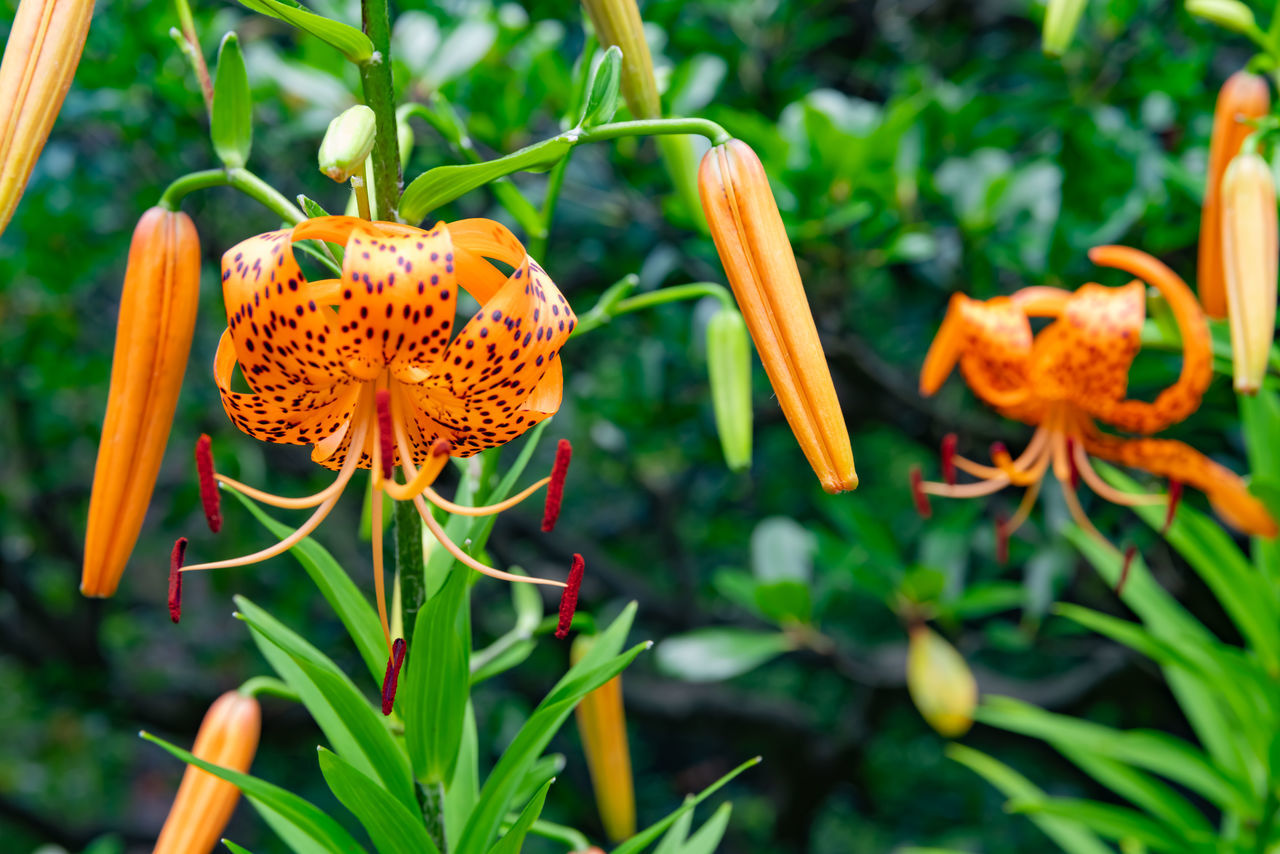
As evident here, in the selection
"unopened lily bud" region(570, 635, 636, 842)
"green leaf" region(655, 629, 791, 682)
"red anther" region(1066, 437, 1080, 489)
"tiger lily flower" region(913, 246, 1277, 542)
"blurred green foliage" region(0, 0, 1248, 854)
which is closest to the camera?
"unopened lily bud" region(570, 635, 636, 842)

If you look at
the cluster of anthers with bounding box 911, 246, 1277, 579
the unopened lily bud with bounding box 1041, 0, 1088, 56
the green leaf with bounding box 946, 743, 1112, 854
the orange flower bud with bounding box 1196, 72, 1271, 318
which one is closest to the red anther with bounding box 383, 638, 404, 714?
the cluster of anthers with bounding box 911, 246, 1277, 579

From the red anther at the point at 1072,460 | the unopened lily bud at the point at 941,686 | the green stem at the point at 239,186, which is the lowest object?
the unopened lily bud at the point at 941,686

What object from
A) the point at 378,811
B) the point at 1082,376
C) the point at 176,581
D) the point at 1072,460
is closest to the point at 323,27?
the point at 176,581

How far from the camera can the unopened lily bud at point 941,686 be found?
1448 mm

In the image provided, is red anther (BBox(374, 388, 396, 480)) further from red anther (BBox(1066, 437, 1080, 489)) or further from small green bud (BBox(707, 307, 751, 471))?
red anther (BBox(1066, 437, 1080, 489))

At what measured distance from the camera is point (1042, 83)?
1.56 meters

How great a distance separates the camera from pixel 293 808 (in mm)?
602

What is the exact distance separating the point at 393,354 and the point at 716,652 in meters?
1.08

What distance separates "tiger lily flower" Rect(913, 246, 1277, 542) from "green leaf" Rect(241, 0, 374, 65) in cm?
68

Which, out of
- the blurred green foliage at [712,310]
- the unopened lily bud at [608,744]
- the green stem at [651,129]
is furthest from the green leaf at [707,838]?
the blurred green foliage at [712,310]

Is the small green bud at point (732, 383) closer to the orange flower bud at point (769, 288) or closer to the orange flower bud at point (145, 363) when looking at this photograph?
the orange flower bud at point (769, 288)

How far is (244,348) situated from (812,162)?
0.88m

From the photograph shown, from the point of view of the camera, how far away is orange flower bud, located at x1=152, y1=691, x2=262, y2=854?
65cm

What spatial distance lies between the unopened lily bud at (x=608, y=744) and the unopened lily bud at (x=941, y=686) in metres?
0.66
